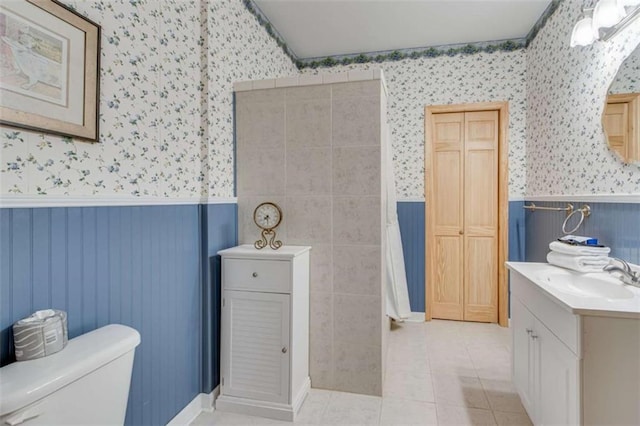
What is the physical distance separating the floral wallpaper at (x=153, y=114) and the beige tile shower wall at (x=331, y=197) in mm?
230

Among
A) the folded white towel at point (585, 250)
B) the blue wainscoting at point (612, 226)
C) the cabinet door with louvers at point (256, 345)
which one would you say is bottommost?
the cabinet door with louvers at point (256, 345)

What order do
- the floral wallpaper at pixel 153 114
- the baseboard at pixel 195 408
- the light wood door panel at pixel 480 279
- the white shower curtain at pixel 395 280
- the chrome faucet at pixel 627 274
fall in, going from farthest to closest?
the light wood door panel at pixel 480 279 < the white shower curtain at pixel 395 280 < the baseboard at pixel 195 408 < the chrome faucet at pixel 627 274 < the floral wallpaper at pixel 153 114

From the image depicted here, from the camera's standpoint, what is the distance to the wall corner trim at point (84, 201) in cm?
102

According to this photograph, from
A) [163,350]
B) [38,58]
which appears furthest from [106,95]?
[163,350]

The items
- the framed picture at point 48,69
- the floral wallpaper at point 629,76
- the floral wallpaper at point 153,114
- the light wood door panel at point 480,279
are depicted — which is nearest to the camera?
the framed picture at point 48,69

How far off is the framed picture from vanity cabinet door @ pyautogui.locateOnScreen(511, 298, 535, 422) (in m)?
2.13

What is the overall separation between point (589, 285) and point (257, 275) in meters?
1.67

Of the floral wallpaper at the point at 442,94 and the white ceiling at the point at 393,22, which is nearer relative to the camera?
the white ceiling at the point at 393,22

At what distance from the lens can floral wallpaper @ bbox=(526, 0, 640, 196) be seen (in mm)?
1773

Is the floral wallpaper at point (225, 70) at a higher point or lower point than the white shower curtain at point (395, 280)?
higher

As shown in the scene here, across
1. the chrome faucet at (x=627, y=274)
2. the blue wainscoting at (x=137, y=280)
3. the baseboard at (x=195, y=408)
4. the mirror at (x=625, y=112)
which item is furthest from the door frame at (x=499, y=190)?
the baseboard at (x=195, y=408)

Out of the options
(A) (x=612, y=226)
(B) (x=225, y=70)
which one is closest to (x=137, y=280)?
(B) (x=225, y=70)

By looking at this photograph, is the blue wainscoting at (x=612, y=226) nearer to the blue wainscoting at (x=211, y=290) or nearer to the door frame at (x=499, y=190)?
the door frame at (x=499, y=190)

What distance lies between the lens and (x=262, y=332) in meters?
1.87
